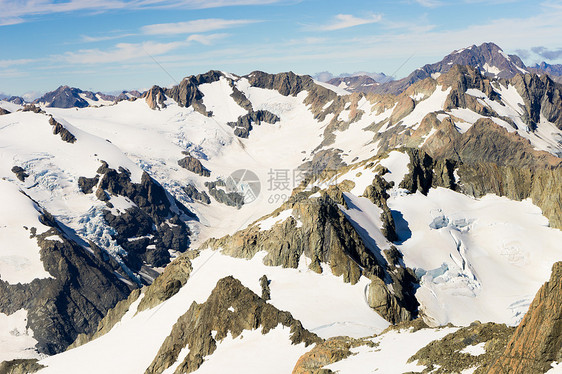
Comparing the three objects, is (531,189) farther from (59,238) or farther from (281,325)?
(59,238)

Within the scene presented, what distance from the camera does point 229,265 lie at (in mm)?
87938

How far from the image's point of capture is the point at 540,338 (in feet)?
84.4

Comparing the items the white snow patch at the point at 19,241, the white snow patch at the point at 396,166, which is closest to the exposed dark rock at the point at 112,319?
the white snow patch at the point at 19,241

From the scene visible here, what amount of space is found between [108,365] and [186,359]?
23.2 meters

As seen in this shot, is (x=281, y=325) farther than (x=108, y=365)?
No

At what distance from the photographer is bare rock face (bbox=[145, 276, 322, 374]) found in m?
60.1

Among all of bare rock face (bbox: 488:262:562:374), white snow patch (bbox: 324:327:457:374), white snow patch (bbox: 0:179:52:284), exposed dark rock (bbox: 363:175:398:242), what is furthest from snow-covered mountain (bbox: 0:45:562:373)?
bare rock face (bbox: 488:262:562:374)

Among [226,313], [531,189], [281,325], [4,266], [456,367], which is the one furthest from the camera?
[4,266]

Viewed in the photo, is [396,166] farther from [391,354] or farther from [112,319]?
[391,354]

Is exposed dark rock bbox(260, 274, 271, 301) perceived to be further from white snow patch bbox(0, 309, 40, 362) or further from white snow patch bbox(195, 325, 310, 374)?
white snow patch bbox(0, 309, 40, 362)

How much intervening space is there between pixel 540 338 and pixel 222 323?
146 ft

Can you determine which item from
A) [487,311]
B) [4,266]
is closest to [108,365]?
[487,311]

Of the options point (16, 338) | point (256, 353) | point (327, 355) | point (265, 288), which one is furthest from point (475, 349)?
point (16, 338)

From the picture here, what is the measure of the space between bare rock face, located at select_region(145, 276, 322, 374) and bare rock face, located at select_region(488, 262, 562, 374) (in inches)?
1256
